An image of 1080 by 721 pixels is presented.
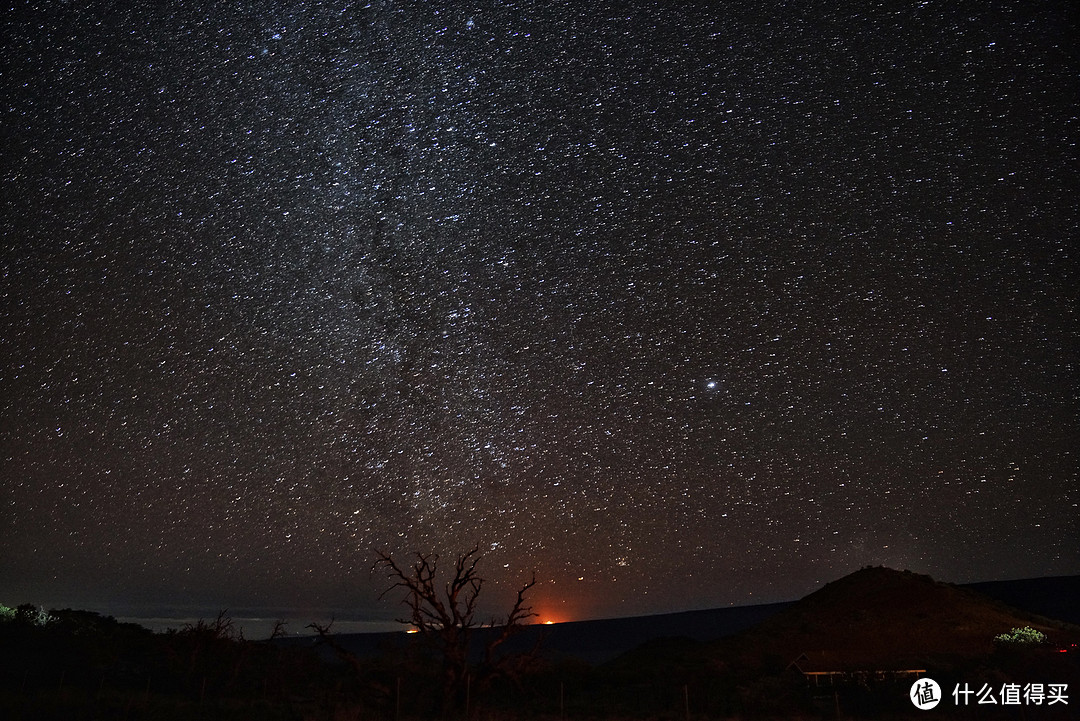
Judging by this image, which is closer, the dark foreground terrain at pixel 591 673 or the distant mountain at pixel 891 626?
the dark foreground terrain at pixel 591 673

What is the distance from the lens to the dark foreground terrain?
78.0ft

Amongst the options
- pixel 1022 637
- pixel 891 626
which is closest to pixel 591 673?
pixel 891 626

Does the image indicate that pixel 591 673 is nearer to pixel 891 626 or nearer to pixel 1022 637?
pixel 891 626

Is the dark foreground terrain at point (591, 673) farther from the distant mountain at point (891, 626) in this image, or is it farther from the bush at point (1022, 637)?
the bush at point (1022, 637)

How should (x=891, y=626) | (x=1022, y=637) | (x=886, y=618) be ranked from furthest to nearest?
(x=886, y=618) → (x=891, y=626) → (x=1022, y=637)

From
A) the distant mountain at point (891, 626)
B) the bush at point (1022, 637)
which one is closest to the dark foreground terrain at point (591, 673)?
the distant mountain at point (891, 626)

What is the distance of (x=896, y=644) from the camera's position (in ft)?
167

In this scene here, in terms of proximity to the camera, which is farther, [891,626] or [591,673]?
[891,626]

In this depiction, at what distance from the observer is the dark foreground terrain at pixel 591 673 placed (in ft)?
78.0

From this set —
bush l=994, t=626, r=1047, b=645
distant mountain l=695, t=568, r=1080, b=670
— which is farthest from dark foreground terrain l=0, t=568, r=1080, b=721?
bush l=994, t=626, r=1047, b=645

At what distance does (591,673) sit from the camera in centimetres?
4781

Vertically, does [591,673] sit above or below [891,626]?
below

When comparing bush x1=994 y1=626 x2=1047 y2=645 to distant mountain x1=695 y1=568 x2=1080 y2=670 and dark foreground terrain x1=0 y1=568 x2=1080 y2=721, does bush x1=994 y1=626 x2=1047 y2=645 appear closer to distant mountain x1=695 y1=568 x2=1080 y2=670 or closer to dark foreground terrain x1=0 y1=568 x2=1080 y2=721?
dark foreground terrain x1=0 y1=568 x2=1080 y2=721

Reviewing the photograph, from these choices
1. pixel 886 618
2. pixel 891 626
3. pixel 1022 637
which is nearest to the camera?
pixel 1022 637
